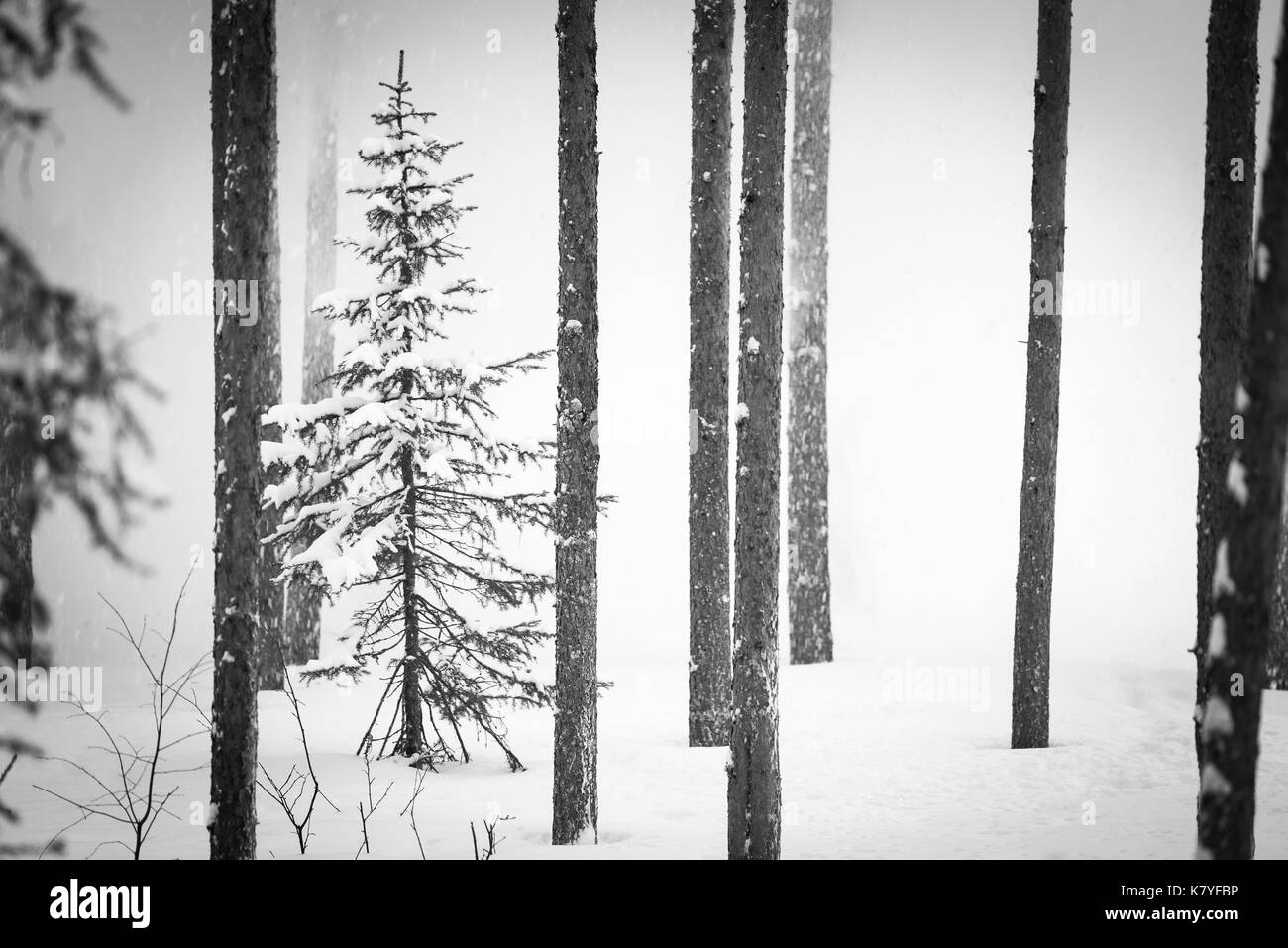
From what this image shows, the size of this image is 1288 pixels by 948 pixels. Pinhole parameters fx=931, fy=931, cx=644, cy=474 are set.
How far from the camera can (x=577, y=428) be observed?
7648 mm

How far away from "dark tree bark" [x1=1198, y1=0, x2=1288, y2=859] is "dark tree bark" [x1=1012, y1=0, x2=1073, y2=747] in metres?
6.07

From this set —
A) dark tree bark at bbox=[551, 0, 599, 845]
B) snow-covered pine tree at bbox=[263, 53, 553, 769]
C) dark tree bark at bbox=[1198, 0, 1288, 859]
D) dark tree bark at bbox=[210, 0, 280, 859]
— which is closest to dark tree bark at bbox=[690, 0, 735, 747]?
snow-covered pine tree at bbox=[263, 53, 553, 769]

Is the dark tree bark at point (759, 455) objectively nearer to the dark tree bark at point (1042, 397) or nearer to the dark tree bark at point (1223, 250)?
the dark tree bark at point (1223, 250)

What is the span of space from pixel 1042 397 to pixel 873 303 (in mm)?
33438

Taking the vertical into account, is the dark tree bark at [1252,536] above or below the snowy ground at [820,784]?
above

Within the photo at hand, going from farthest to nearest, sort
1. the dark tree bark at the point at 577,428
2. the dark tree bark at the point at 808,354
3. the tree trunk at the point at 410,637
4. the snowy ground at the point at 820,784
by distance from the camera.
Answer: the dark tree bark at the point at 808,354 < the tree trunk at the point at 410,637 < the dark tree bark at the point at 577,428 < the snowy ground at the point at 820,784

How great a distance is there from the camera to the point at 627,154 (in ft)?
157

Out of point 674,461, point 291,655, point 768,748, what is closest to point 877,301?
point 674,461

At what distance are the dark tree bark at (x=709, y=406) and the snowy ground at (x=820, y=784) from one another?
92cm

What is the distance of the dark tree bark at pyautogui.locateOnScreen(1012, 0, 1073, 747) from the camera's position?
10102 mm

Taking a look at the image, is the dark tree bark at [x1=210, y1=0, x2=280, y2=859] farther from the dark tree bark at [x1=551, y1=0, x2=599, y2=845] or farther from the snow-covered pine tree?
the snow-covered pine tree

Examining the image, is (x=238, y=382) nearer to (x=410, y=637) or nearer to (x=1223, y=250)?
(x=410, y=637)

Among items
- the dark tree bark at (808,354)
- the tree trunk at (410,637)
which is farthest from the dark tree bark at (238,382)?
the dark tree bark at (808,354)

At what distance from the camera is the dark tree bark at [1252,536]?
395cm
